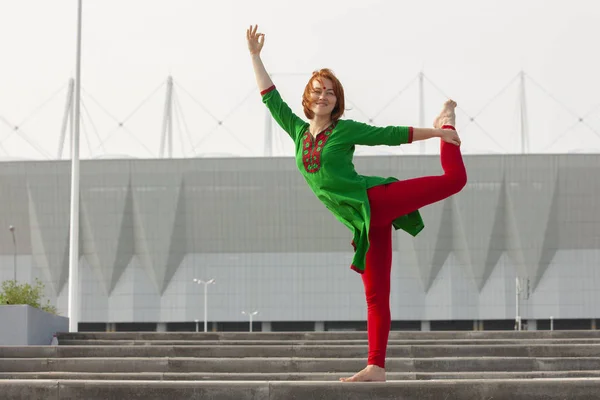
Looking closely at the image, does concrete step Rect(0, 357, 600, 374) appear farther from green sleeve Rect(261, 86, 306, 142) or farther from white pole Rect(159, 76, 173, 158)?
white pole Rect(159, 76, 173, 158)

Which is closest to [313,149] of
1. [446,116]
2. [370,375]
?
[446,116]

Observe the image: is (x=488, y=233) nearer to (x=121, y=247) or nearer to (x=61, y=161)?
(x=121, y=247)

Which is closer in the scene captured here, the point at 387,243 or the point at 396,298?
the point at 387,243

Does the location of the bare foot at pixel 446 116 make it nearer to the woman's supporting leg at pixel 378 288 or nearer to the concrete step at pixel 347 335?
the woman's supporting leg at pixel 378 288

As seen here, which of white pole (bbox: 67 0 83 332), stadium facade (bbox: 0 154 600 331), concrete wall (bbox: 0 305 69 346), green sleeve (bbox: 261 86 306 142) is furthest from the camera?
stadium facade (bbox: 0 154 600 331)

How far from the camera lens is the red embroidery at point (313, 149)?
7.16m

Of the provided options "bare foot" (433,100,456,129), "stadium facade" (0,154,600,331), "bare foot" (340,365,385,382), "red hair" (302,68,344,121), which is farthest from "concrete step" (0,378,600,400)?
"stadium facade" (0,154,600,331)

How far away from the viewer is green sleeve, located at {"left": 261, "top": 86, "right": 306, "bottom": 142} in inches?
297

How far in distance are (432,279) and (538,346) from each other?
69.1 m

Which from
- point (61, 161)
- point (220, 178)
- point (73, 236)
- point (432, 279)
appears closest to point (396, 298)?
point (432, 279)

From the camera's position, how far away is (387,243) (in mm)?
7230

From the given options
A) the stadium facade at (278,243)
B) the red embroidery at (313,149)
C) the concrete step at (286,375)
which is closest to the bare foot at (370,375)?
the red embroidery at (313,149)

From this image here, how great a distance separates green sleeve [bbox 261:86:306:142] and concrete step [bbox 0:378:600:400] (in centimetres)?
189

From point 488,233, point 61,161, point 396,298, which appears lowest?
point 396,298
